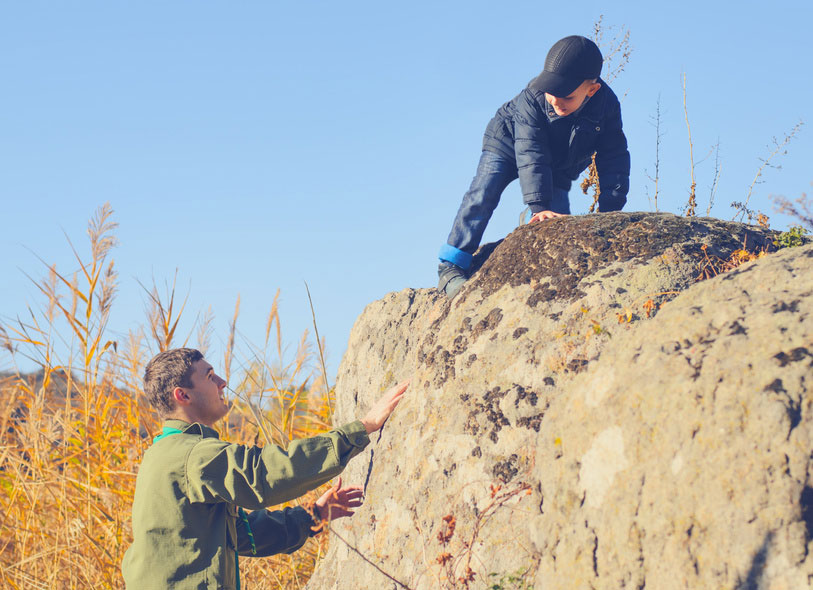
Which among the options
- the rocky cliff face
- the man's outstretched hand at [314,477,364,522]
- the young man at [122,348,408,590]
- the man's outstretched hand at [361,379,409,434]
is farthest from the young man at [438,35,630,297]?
the young man at [122,348,408,590]

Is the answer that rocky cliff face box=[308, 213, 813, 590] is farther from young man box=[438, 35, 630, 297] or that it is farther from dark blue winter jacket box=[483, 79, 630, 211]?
dark blue winter jacket box=[483, 79, 630, 211]

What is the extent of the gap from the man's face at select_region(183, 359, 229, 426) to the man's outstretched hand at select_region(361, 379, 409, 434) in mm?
633

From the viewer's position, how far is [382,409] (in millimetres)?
2801

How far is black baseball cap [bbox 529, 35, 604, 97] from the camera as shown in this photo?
3.29m

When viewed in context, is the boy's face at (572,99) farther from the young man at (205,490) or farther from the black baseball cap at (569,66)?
the young man at (205,490)

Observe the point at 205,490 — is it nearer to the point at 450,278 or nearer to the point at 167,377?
the point at 167,377

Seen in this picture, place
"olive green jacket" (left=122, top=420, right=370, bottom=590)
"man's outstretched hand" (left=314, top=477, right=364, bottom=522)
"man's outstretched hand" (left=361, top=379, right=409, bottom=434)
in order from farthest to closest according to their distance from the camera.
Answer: "man's outstretched hand" (left=314, top=477, right=364, bottom=522) → "man's outstretched hand" (left=361, top=379, right=409, bottom=434) → "olive green jacket" (left=122, top=420, right=370, bottom=590)

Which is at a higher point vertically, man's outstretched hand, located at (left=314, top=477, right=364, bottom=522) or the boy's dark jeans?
the boy's dark jeans

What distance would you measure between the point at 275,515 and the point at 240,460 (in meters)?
0.79

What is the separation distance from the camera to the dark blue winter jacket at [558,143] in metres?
3.48

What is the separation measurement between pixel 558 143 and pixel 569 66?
0.44 m

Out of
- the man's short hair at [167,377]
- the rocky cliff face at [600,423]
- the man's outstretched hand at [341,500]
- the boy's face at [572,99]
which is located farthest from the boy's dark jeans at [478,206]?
the man's short hair at [167,377]

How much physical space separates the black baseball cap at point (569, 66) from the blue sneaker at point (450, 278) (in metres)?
0.96

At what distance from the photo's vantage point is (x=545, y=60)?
3.39 m
